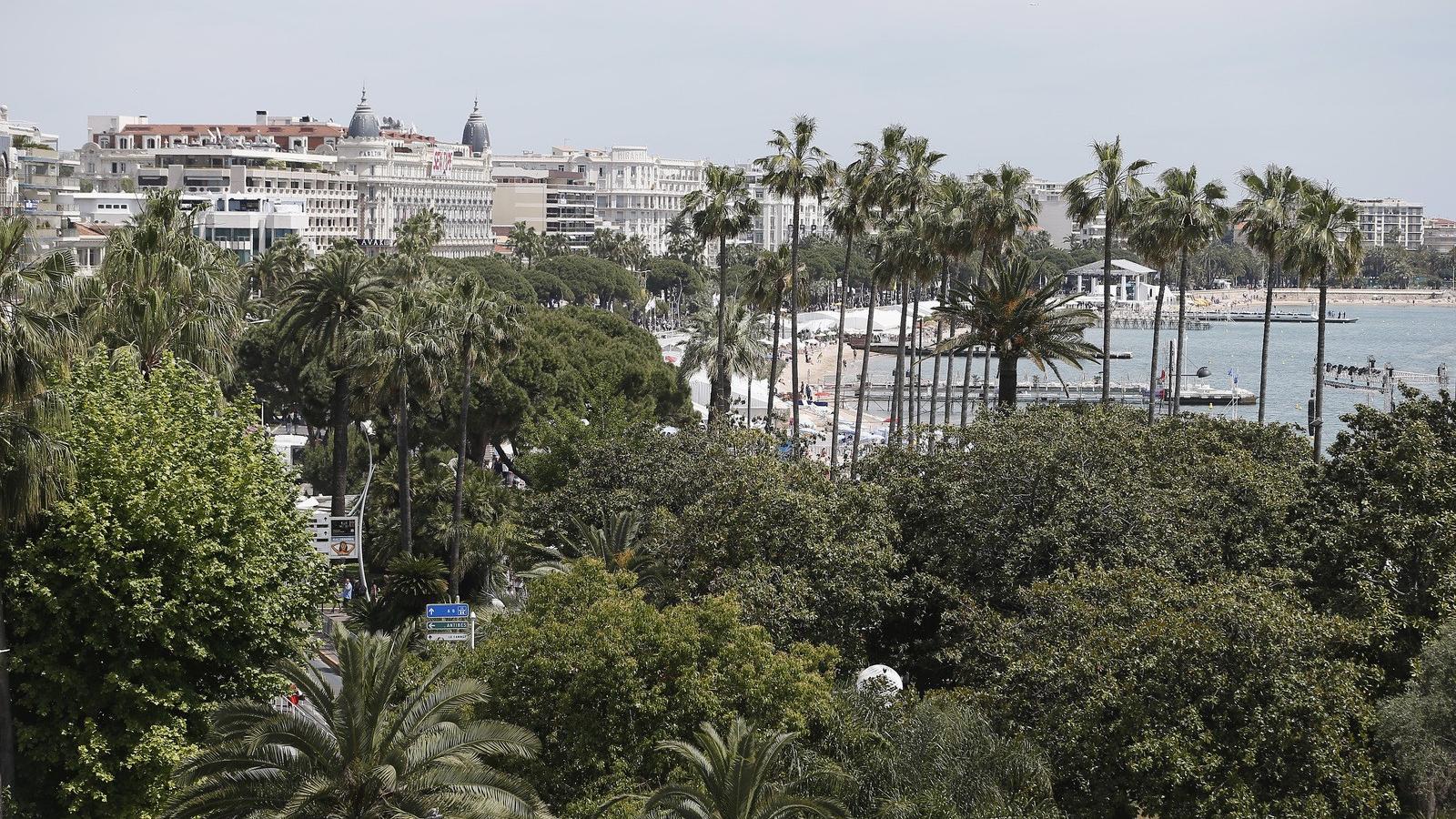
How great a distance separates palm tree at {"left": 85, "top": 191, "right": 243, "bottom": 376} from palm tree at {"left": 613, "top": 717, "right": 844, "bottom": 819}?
47.8 ft

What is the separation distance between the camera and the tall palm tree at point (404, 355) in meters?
40.2

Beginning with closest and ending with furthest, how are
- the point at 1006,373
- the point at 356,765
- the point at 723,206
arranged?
the point at 356,765, the point at 1006,373, the point at 723,206

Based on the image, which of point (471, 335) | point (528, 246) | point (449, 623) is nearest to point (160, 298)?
point (449, 623)

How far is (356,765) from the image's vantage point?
57.1 feet

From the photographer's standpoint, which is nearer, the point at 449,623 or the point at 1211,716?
the point at 1211,716

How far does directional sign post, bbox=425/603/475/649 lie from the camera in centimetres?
2650

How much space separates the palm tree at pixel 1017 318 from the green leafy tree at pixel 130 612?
21.7 meters

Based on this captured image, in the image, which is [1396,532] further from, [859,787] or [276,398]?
[276,398]

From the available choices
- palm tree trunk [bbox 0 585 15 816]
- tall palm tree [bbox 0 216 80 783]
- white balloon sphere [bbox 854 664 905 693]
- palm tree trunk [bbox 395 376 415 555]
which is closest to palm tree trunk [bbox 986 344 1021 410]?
palm tree trunk [bbox 395 376 415 555]

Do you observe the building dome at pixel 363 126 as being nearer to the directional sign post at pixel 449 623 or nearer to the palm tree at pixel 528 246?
the palm tree at pixel 528 246

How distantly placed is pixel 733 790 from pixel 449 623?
10.8m

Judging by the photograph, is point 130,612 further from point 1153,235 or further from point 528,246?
point 528,246

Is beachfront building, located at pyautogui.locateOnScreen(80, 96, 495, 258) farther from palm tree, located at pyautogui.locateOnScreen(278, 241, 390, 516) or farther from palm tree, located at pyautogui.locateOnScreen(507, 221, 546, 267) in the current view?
palm tree, located at pyautogui.locateOnScreen(278, 241, 390, 516)

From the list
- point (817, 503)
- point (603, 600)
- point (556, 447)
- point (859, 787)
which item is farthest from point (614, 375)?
point (859, 787)
